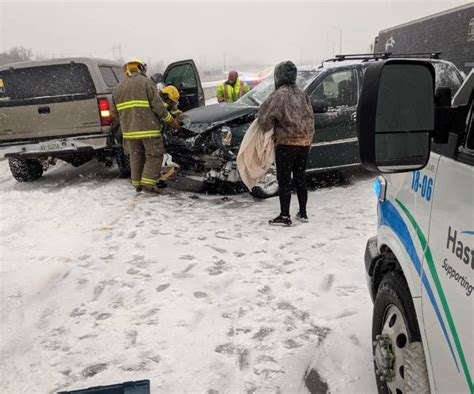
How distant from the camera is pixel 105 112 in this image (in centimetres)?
706

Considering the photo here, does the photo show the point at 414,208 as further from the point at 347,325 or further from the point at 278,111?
the point at 278,111

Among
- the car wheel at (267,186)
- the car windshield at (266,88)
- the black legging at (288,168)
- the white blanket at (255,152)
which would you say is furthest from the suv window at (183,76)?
the black legging at (288,168)

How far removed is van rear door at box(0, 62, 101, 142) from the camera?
6930 millimetres

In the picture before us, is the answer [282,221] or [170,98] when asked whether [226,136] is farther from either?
[170,98]

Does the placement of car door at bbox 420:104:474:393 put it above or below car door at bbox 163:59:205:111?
below

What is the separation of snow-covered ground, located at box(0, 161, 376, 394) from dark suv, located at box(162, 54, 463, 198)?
0.61 m

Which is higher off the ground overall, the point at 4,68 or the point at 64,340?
the point at 4,68

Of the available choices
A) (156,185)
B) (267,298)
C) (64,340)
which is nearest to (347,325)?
(267,298)

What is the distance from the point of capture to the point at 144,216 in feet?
18.7

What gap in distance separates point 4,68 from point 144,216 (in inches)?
143

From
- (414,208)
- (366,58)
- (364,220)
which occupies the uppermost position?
(366,58)

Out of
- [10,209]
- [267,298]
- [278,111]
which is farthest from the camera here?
[10,209]

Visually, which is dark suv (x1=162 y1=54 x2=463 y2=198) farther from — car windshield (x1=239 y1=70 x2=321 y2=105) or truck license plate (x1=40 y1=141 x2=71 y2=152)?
truck license plate (x1=40 y1=141 x2=71 y2=152)

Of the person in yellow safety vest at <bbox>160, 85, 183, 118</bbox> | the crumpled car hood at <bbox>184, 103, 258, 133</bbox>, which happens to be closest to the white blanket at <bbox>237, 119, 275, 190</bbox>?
the crumpled car hood at <bbox>184, 103, 258, 133</bbox>
